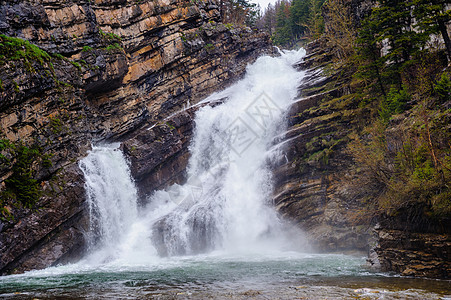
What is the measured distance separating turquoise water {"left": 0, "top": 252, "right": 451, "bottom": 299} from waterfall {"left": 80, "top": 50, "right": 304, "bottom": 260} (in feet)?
10.3

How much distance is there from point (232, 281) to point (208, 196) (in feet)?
45.7

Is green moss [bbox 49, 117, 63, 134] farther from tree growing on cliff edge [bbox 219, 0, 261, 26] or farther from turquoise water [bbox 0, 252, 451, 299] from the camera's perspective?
tree growing on cliff edge [bbox 219, 0, 261, 26]

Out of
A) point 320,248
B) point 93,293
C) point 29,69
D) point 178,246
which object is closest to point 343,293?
point 93,293

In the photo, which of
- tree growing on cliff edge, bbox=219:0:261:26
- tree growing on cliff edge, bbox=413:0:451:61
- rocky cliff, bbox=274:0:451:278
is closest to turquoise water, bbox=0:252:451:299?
rocky cliff, bbox=274:0:451:278

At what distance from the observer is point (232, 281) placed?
47.2ft

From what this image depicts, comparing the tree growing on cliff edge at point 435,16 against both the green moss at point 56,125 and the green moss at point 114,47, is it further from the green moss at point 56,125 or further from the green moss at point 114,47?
the green moss at point 56,125

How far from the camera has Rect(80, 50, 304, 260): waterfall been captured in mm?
25438

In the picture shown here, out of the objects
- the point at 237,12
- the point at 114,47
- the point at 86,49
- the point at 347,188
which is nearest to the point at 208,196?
the point at 347,188

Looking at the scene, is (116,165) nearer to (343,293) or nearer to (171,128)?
(171,128)

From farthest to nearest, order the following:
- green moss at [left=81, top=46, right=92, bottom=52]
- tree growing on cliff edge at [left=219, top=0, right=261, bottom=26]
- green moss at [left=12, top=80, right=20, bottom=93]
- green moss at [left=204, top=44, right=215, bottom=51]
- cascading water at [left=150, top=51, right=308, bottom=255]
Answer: tree growing on cliff edge at [left=219, top=0, right=261, bottom=26], green moss at [left=204, top=44, right=215, bottom=51], green moss at [left=81, top=46, right=92, bottom=52], cascading water at [left=150, top=51, right=308, bottom=255], green moss at [left=12, top=80, right=20, bottom=93]

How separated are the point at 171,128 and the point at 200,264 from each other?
1587cm

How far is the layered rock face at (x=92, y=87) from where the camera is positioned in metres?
22.6

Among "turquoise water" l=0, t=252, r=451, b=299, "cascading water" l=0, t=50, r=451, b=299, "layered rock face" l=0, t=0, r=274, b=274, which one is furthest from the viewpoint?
"layered rock face" l=0, t=0, r=274, b=274

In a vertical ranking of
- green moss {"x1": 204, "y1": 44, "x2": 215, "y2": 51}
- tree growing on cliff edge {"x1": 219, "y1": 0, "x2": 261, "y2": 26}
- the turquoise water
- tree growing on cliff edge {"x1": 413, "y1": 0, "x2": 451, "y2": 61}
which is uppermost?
tree growing on cliff edge {"x1": 219, "y1": 0, "x2": 261, "y2": 26}
